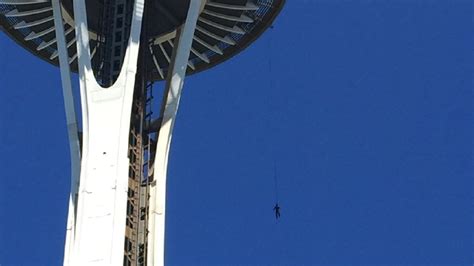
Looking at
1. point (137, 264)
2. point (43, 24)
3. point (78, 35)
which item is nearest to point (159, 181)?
point (137, 264)

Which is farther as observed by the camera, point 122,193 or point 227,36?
point 227,36

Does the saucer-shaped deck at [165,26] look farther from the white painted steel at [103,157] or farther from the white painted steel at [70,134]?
the white painted steel at [103,157]

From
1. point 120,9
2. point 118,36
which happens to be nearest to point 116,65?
point 118,36

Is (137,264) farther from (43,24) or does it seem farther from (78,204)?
(43,24)

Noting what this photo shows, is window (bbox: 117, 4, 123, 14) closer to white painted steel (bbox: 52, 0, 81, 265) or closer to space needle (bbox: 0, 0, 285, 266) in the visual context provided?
space needle (bbox: 0, 0, 285, 266)

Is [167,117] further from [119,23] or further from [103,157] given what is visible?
[119,23]

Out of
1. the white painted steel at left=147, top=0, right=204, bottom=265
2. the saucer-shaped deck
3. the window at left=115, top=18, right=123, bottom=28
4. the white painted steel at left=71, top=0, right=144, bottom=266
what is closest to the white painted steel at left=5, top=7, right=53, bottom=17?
the saucer-shaped deck
